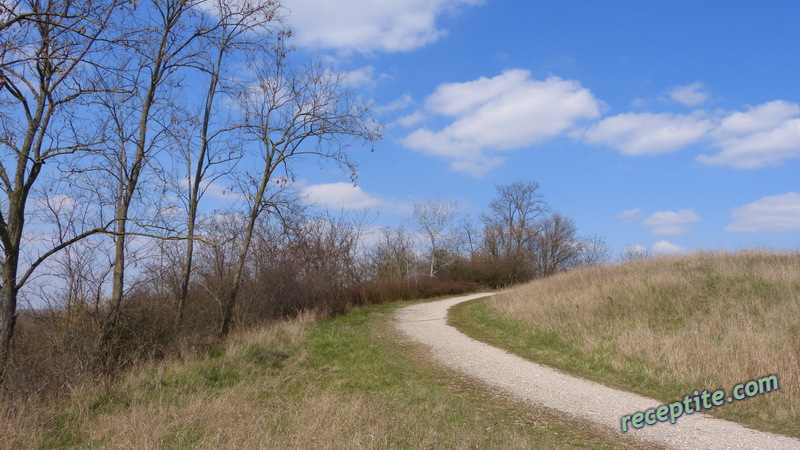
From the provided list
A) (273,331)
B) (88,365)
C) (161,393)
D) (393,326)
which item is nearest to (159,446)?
(161,393)

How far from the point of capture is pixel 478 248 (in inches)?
2025

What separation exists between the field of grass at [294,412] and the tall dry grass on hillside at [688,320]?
3.25 m

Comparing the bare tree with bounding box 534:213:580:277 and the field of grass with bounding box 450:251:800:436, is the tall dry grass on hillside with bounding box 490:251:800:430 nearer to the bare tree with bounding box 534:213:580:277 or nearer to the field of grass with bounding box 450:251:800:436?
the field of grass with bounding box 450:251:800:436

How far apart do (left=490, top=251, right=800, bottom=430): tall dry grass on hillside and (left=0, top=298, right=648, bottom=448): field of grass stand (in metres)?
3.25

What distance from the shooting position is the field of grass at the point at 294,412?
5.93 m

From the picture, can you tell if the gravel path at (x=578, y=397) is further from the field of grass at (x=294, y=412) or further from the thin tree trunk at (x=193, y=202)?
the thin tree trunk at (x=193, y=202)

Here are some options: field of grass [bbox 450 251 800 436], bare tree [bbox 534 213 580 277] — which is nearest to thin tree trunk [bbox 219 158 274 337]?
field of grass [bbox 450 251 800 436]

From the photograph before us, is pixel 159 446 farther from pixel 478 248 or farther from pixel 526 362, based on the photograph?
pixel 478 248

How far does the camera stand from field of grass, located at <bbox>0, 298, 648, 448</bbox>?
19.4ft

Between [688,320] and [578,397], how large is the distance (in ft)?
20.3

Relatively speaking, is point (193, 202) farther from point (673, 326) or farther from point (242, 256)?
point (673, 326)

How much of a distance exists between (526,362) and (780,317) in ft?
20.1

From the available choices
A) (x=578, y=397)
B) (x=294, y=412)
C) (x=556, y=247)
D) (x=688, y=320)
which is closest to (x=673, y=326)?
(x=688, y=320)

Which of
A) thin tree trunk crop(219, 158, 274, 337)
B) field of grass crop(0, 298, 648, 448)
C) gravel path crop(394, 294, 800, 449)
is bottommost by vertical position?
gravel path crop(394, 294, 800, 449)
